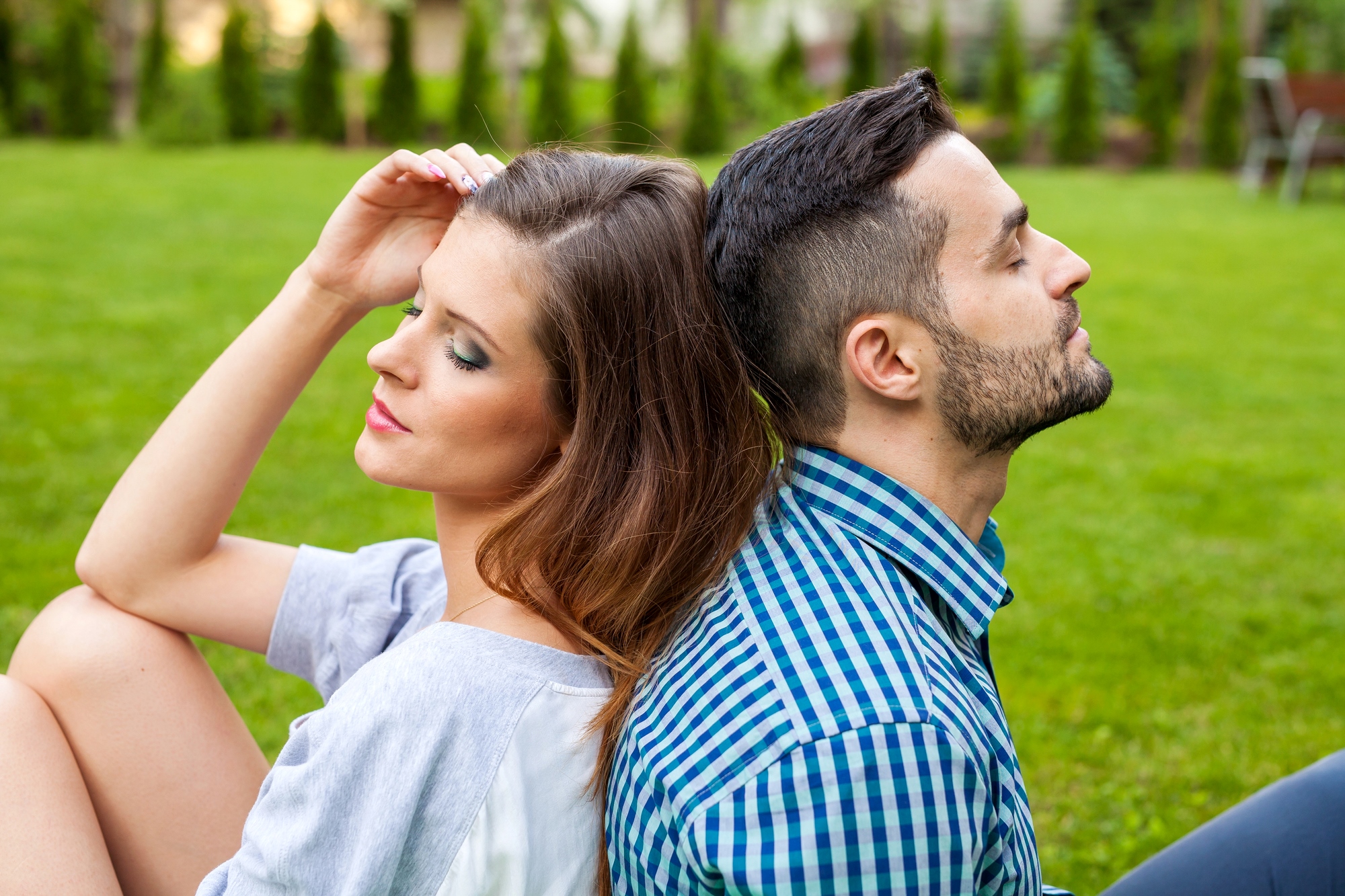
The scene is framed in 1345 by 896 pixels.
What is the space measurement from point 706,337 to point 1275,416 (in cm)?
608

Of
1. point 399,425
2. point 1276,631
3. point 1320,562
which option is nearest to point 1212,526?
point 1320,562

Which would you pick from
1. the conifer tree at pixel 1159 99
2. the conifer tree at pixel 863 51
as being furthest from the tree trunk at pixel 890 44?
the conifer tree at pixel 1159 99

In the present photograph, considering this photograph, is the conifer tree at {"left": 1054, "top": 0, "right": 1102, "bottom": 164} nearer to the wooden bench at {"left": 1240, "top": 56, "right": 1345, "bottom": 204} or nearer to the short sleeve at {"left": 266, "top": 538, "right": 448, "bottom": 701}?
the wooden bench at {"left": 1240, "top": 56, "right": 1345, "bottom": 204}

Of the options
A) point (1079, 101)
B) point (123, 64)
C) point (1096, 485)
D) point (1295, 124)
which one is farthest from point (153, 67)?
point (1096, 485)

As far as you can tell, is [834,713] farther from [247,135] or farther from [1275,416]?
[247,135]

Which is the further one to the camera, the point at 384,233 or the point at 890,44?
the point at 890,44

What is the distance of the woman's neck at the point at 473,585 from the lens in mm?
1494

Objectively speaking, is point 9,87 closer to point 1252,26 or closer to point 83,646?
point 83,646

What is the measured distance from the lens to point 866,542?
144cm

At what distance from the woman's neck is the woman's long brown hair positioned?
0.07ft

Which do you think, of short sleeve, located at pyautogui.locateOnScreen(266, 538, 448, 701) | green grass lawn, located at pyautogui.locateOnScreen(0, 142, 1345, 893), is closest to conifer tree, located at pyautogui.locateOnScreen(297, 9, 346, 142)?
green grass lawn, located at pyautogui.locateOnScreen(0, 142, 1345, 893)

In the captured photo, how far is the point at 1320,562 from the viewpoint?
4.77 meters

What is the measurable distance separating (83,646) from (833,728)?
1253 millimetres

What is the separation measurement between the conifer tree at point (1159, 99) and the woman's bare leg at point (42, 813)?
20250mm
